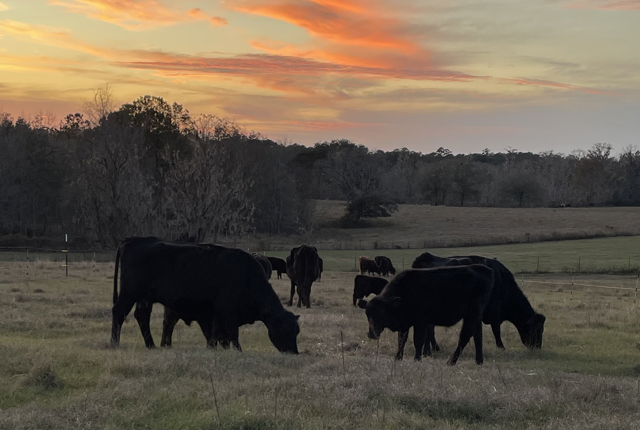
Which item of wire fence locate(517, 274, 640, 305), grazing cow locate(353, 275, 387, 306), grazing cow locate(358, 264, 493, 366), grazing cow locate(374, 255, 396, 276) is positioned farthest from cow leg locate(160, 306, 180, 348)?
grazing cow locate(374, 255, 396, 276)

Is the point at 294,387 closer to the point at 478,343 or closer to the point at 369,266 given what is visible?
the point at 478,343

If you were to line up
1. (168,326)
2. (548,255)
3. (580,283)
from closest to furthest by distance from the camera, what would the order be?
(168,326), (580,283), (548,255)

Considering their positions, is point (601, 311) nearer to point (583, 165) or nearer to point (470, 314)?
point (470, 314)

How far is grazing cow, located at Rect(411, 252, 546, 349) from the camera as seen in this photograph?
13531mm

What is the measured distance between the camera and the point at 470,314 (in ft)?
38.1

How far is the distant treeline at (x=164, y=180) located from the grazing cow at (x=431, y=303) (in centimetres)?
3712

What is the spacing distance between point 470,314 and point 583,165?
4704 inches

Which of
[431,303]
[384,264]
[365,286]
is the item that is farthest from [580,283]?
[431,303]

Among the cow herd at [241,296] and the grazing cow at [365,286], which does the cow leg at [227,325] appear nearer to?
the cow herd at [241,296]

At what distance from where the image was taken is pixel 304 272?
2075 centimetres

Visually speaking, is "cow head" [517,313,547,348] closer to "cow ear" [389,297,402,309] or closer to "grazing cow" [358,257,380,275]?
"cow ear" [389,297,402,309]

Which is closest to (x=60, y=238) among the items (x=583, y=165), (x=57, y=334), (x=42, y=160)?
(x=42, y=160)

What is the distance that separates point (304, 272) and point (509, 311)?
26.9ft

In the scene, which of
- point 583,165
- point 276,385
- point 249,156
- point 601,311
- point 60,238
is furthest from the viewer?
point 583,165
